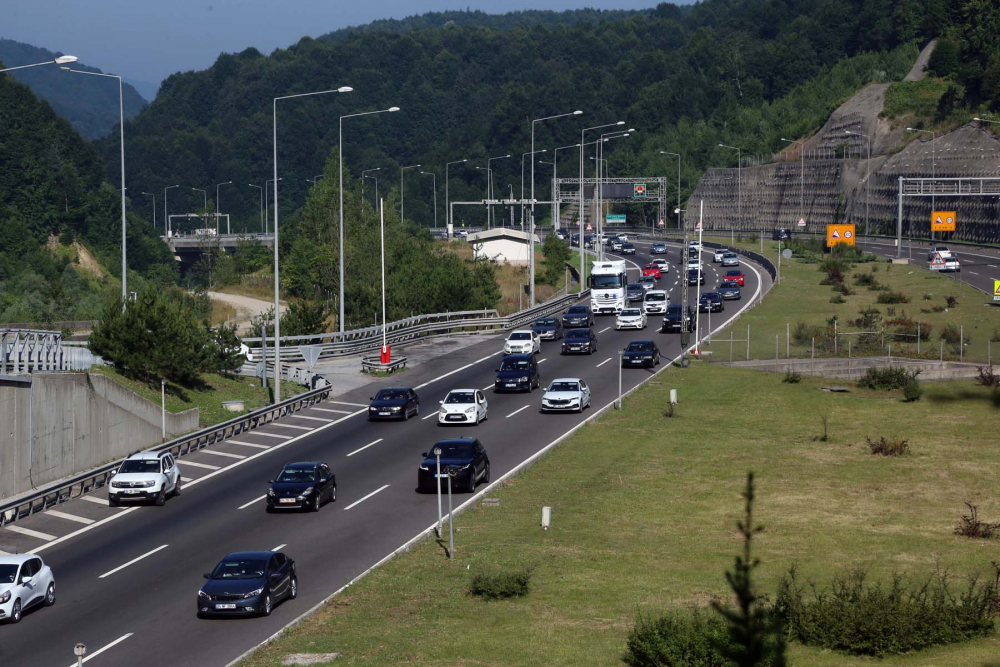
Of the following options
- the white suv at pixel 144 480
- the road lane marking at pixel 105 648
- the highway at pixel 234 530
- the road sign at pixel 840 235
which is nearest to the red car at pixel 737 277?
the road sign at pixel 840 235

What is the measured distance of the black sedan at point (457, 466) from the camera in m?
36.6

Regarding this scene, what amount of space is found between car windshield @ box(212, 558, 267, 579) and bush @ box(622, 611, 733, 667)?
331 inches

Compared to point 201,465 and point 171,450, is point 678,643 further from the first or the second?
point 171,450

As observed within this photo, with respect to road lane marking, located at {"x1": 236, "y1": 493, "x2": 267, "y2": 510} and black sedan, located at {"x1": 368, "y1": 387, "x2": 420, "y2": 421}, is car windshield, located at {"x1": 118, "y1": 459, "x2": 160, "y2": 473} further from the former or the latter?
black sedan, located at {"x1": 368, "y1": 387, "x2": 420, "y2": 421}

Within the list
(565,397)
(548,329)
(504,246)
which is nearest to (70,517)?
(565,397)

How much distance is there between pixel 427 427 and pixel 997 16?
444 ft

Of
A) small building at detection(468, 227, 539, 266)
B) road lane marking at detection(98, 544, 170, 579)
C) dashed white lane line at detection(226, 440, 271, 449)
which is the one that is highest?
small building at detection(468, 227, 539, 266)

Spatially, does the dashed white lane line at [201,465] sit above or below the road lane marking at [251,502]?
above

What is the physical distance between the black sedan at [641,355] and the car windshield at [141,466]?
95.1 ft

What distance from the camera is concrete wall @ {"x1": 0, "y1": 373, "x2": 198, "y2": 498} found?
126 ft

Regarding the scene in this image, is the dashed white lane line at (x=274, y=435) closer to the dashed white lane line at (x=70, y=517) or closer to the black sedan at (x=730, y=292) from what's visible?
the dashed white lane line at (x=70, y=517)

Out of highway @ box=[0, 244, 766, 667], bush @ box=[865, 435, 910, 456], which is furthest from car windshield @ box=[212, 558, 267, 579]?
bush @ box=[865, 435, 910, 456]

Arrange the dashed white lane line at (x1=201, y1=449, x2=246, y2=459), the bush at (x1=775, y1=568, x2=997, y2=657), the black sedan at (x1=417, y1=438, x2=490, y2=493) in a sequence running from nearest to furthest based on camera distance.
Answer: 1. the bush at (x1=775, y1=568, x2=997, y2=657)
2. the black sedan at (x1=417, y1=438, x2=490, y2=493)
3. the dashed white lane line at (x1=201, y1=449, x2=246, y2=459)

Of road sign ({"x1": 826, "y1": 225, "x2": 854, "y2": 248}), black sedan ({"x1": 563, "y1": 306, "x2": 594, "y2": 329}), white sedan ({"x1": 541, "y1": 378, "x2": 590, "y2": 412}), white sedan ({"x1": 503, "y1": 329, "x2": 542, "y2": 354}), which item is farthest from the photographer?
road sign ({"x1": 826, "y1": 225, "x2": 854, "y2": 248})
